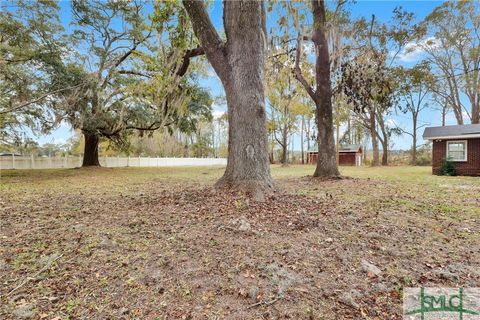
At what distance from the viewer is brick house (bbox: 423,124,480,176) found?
12461 mm

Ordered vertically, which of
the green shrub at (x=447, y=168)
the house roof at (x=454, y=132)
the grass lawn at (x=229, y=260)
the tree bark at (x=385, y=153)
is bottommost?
the grass lawn at (x=229, y=260)

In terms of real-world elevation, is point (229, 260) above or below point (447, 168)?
below

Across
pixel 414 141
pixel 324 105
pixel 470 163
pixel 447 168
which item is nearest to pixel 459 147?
pixel 470 163

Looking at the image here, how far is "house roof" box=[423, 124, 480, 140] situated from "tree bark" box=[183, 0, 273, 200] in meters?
13.1

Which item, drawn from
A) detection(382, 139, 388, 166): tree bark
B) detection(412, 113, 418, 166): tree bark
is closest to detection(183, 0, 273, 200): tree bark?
detection(382, 139, 388, 166): tree bark

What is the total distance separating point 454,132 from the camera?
13125 mm

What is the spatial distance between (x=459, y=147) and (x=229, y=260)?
50.1ft

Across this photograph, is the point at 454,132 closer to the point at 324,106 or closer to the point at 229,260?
the point at 324,106

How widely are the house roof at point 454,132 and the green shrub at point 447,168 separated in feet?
3.95

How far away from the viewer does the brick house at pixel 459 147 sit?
12461 millimetres

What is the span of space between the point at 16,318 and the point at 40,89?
34.5 ft

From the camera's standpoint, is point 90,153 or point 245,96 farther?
point 90,153

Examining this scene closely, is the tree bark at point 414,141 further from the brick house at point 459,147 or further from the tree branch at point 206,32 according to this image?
the tree branch at point 206,32

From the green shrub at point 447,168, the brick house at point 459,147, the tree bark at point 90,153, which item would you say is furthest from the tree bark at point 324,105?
the tree bark at point 90,153
